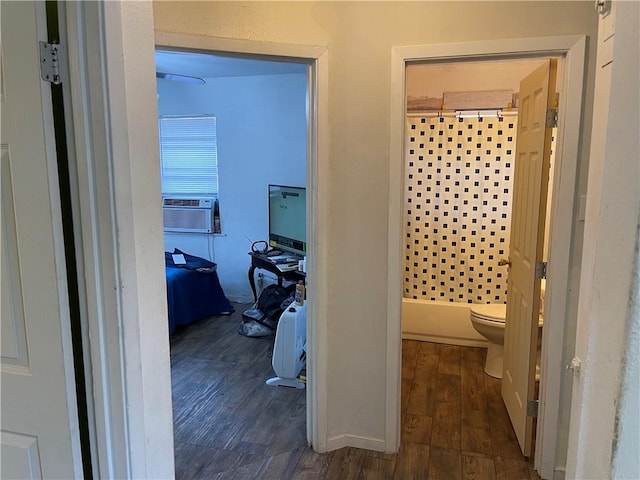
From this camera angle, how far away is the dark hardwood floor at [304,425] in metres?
2.36

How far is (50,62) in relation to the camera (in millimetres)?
973

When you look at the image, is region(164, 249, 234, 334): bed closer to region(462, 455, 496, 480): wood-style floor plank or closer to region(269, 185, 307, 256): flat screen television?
region(269, 185, 307, 256): flat screen television

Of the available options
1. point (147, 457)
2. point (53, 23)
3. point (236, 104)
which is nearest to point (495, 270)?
point (236, 104)

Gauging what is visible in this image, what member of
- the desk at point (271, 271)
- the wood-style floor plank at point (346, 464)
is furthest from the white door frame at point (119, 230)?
the desk at point (271, 271)

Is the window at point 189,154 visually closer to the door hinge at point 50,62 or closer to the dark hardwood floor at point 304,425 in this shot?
the dark hardwood floor at point 304,425

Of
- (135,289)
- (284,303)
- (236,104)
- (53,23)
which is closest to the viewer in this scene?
(53,23)

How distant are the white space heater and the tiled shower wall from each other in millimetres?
1338

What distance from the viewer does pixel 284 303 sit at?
3.97 meters

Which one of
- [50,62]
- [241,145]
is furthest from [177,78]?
[50,62]

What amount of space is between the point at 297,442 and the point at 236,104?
11.2ft

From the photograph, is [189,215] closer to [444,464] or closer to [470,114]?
[470,114]

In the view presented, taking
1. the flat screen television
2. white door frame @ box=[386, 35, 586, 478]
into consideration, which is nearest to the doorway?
the flat screen television

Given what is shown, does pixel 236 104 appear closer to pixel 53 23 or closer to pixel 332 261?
pixel 332 261

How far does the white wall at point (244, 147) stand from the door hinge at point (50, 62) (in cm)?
381
